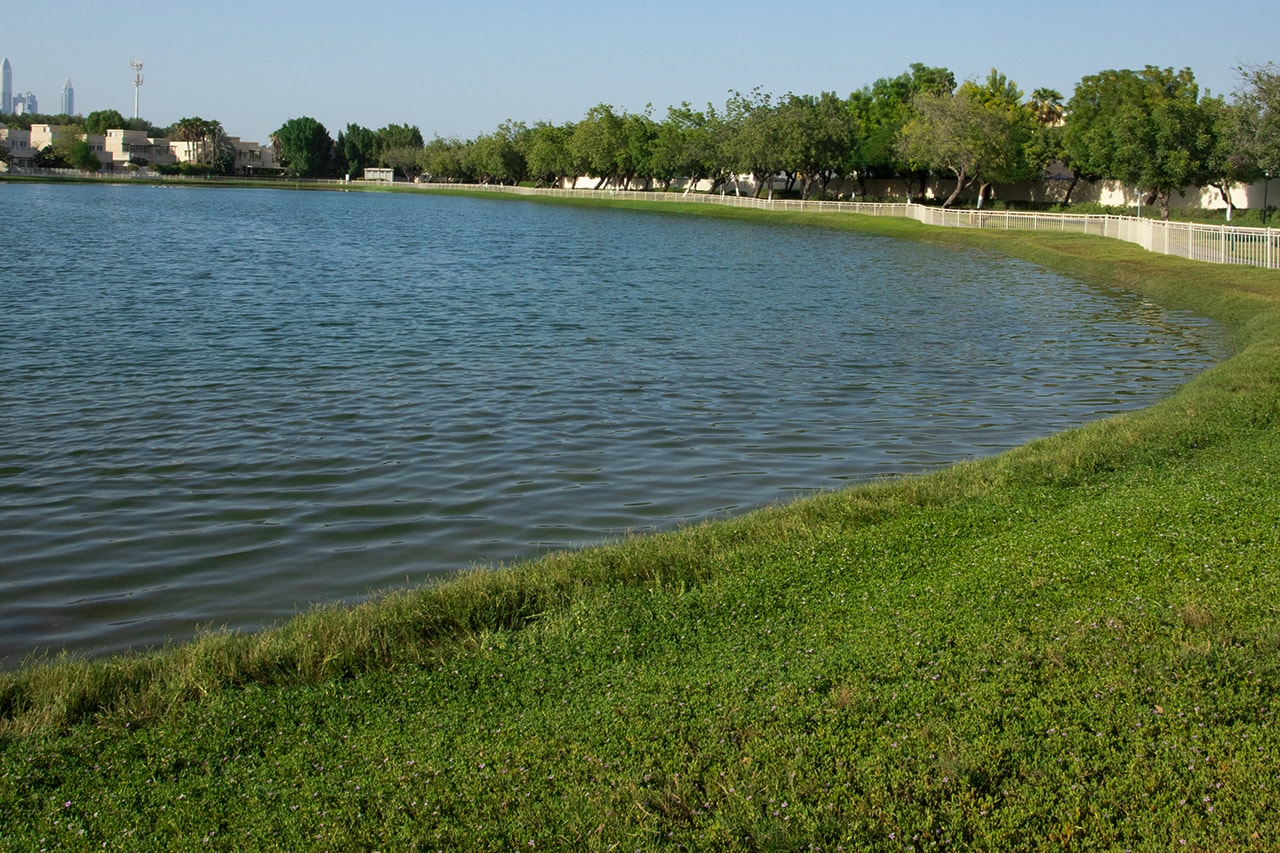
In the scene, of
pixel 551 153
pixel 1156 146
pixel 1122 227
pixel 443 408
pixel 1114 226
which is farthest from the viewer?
pixel 551 153

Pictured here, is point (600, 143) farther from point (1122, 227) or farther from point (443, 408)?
point (443, 408)

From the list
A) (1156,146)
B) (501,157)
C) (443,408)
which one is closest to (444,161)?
(501,157)

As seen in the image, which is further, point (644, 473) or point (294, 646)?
point (644, 473)

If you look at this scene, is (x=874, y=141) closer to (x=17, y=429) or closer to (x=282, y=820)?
(x=17, y=429)

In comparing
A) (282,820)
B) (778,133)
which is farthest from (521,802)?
(778,133)

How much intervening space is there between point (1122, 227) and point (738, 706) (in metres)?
43.2

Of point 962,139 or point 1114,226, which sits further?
point 962,139

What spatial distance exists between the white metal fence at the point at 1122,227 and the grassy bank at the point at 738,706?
25232 millimetres

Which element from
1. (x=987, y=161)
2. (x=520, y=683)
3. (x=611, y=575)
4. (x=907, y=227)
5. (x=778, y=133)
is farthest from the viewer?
(x=778, y=133)

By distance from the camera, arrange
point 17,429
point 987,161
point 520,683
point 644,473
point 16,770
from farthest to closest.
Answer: point 987,161
point 17,429
point 644,473
point 520,683
point 16,770

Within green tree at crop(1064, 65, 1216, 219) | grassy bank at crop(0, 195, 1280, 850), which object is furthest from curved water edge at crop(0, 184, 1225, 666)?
green tree at crop(1064, 65, 1216, 219)

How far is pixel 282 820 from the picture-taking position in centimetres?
439

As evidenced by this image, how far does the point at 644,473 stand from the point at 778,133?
83.7 meters

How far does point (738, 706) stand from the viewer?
17.0ft
